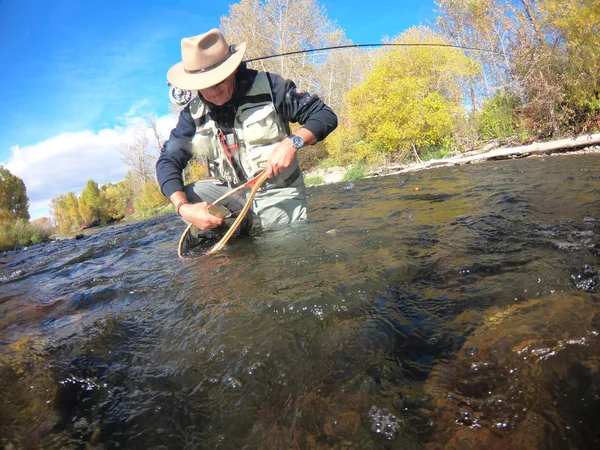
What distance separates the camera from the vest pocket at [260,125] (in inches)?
139

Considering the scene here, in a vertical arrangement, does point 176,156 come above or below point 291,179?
A: above

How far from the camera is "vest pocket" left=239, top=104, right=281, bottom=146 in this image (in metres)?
3.52

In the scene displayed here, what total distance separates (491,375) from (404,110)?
1644 cm

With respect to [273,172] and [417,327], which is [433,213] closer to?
[273,172]

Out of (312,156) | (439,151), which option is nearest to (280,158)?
(439,151)

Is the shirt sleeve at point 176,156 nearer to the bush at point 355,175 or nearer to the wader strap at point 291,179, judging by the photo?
the wader strap at point 291,179

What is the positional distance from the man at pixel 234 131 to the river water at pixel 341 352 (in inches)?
46.8

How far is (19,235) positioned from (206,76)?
25.5m

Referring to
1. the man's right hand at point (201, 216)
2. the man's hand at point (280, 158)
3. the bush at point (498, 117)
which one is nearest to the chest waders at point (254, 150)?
the man's hand at point (280, 158)

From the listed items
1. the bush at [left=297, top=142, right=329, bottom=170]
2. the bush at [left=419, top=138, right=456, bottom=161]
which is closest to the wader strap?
the bush at [left=419, top=138, right=456, bottom=161]

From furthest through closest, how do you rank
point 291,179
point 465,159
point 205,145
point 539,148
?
point 465,159 < point 539,148 < point 291,179 < point 205,145

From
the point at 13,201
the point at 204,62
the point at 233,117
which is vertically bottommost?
the point at 233,117

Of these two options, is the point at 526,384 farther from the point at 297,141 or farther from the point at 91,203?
the point at 91,203

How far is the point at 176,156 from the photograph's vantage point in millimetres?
3619
